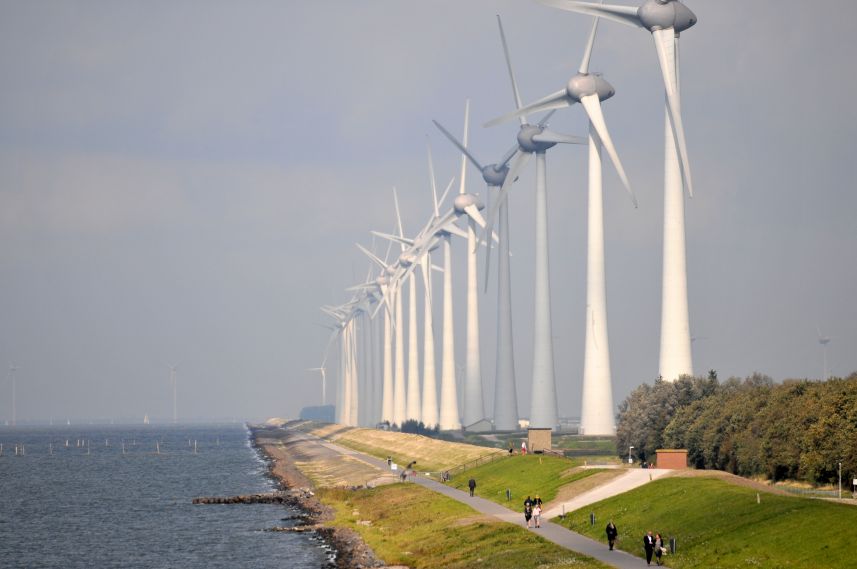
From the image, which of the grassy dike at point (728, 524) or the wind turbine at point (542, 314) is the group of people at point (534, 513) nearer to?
the grassy dike at point (728, 524)

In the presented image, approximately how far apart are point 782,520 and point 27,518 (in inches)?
3171

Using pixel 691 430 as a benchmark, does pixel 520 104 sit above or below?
above

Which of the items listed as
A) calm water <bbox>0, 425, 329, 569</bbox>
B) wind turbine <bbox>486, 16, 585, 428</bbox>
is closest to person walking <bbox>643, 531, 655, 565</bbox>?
calm water <bbox>0, 425, 329, 569</bbox>

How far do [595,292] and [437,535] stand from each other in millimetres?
58619

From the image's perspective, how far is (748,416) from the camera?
8862 cm

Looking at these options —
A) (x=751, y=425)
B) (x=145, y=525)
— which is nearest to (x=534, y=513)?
(x=751, y=425)

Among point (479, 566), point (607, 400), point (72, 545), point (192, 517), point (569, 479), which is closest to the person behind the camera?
point (479, 566)

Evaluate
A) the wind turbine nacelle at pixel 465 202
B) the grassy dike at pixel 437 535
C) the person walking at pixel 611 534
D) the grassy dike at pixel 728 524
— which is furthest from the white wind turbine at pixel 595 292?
the person walking at pixel 611 534

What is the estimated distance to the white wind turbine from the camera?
12550 cm

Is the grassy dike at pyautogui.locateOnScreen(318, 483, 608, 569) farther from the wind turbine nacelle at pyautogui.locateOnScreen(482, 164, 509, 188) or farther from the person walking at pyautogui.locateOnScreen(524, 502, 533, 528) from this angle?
the wind turbine nacelle at pyautogui.locateOnScreen(482, 164, 509, 188)

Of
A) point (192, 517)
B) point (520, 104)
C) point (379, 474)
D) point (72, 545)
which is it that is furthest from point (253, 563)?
point (520, 104)

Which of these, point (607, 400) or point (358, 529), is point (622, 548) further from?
point (607, 400)

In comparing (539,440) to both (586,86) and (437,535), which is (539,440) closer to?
(586,86)

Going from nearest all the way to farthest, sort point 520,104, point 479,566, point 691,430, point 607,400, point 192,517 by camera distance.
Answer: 1. point 479,566
2. point 691,430
3. point 192,517
4. point 607,400
5. point 520,104
